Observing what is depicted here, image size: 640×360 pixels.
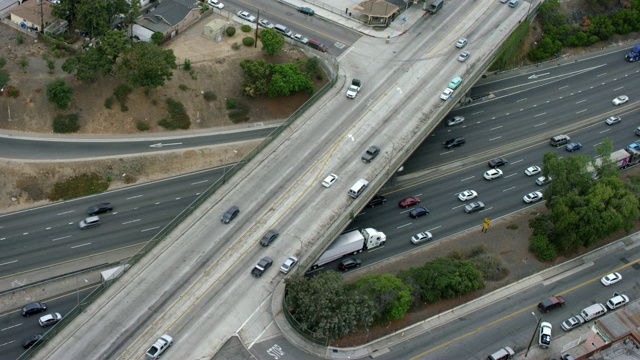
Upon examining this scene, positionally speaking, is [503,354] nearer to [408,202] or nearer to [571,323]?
[571,323]

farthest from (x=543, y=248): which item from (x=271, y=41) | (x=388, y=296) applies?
(x=271, y=41)

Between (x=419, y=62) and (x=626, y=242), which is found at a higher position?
(x=419, y=62)

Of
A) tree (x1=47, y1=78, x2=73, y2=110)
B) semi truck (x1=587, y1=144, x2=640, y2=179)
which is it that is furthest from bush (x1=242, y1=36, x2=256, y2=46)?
semi truck (x1=587, y1=144, x2=640, y2=179)

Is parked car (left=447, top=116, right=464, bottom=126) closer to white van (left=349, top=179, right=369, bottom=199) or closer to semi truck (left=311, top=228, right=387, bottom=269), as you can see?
semi truck (left=311, top=228, right=387, bottom=269)

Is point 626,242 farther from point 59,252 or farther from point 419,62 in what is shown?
point 59,252

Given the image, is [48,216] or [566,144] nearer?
[48,216]

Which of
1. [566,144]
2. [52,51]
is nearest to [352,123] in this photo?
[566,144]
